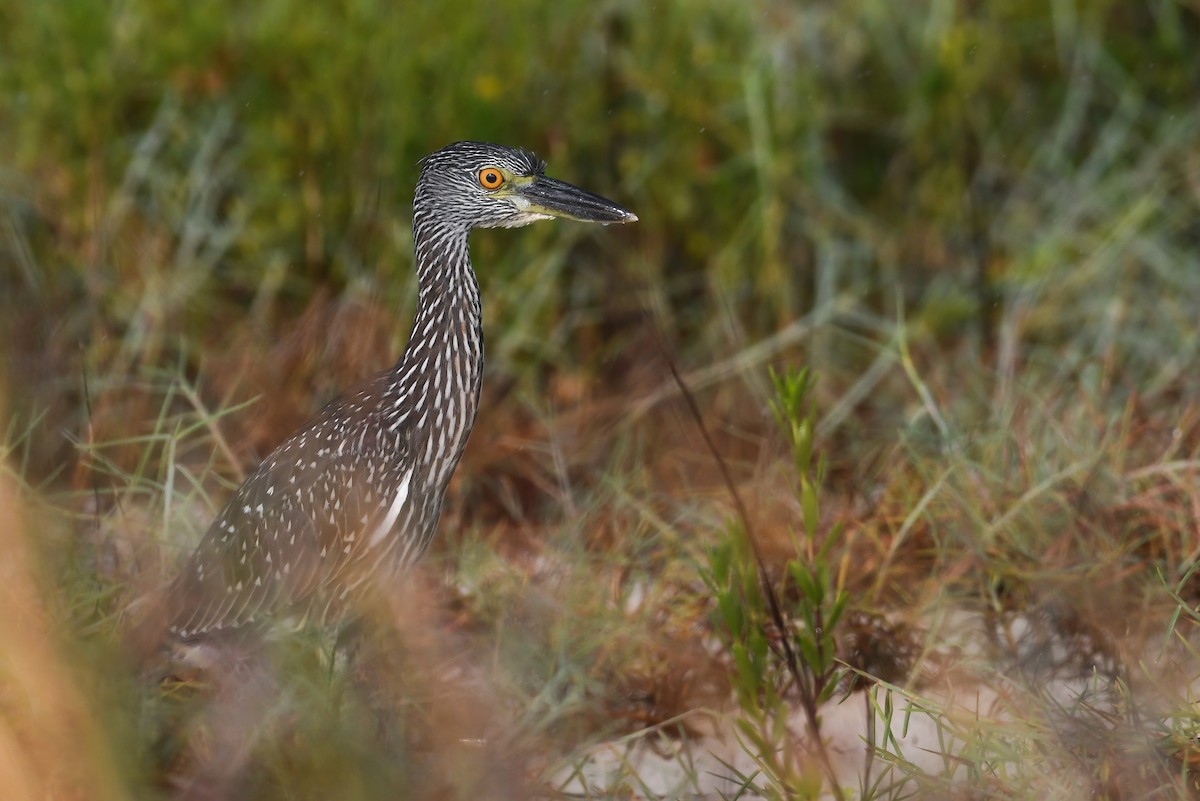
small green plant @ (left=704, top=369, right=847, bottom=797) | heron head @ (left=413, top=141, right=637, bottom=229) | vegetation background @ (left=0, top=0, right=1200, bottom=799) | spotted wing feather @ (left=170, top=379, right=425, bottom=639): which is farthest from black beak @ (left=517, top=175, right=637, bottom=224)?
vegetation background @ (left=0, top=0, right=1200, bottom=799)

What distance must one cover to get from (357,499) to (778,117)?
8.33 feet

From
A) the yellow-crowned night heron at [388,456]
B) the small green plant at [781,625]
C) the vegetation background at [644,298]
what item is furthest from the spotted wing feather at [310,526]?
the small green plant at [781,625]

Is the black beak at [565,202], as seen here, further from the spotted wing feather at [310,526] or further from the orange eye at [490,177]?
the spotted wing feather at [310,526]

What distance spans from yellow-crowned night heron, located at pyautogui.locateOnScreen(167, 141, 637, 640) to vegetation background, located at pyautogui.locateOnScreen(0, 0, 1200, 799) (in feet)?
0.72

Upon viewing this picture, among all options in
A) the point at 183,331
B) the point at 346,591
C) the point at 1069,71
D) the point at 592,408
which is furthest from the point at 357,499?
the point at 1069,71

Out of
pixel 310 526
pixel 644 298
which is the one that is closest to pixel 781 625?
pixel 310 526

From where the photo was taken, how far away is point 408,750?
9.64 feet

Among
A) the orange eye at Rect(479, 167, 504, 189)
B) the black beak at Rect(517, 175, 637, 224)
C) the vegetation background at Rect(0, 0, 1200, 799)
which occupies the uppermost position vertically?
the orange eye at Rect(479, 167, 504, 189)

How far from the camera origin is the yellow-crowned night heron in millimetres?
3031

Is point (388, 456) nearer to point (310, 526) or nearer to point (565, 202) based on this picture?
point (310, 526)

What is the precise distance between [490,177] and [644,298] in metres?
1.41

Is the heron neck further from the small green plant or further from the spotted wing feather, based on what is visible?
the small green plant

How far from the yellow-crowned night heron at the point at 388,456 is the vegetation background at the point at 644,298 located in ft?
0.72

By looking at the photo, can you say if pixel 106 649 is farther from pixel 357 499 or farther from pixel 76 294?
pixel 76 294
